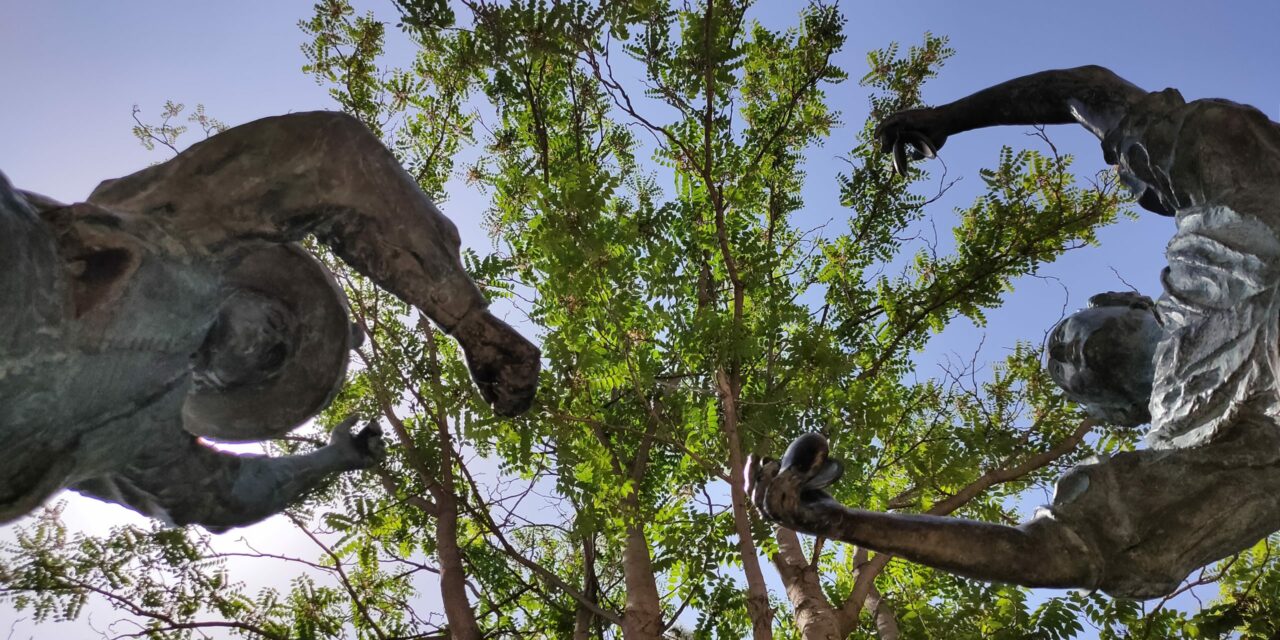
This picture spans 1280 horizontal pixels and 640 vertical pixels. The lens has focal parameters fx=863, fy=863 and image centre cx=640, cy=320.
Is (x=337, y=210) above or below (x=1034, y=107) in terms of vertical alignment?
below

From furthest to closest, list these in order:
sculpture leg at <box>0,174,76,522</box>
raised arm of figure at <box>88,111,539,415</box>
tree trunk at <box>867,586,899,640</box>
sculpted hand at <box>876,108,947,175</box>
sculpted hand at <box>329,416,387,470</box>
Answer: tree trunk at <box>867,586,899,640</box>
sculpted hand at <box>876,108,947,175</box>
sculpted hand at <box>329,416,387,470</box>
raised arm of figure at <box>88,111,539,415</box>
sculpture leg at <box>0,174,76,522</box>

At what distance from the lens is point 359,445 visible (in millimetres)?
2047

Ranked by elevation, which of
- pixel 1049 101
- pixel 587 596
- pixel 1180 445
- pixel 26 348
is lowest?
pixel 1180 445

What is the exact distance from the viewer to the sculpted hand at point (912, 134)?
2365 millimetres

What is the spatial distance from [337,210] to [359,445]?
0.66 m

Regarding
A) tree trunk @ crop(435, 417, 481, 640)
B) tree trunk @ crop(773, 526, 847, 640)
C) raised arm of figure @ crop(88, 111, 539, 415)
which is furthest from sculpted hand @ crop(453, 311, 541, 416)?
tree trunk @ crop(435, 417, 481, 640)

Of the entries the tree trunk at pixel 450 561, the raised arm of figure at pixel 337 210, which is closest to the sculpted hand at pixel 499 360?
the raised arm of figure at pixel 337 210

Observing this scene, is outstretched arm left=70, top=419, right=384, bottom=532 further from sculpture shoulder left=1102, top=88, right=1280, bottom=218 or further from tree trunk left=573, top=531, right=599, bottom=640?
tree trunk left=573, top=531, right=599, bottom=640

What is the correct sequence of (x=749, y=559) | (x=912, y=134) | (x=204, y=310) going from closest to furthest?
(x=204, y=310)
(x=912, y=134)
(x=749, y=559)

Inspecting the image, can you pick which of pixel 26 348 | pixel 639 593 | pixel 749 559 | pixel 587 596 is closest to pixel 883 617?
pixel 587 596

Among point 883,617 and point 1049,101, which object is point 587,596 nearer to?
point 883,617

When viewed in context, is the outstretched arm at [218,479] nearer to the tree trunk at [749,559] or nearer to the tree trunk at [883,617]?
the tree trunk at [749,559]

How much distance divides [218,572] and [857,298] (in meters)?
4.58

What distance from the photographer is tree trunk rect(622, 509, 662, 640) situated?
14.2 feet
